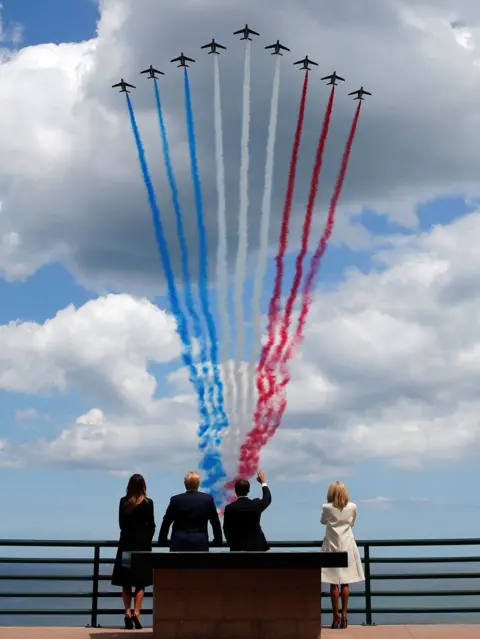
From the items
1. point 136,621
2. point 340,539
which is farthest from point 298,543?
point 136,621

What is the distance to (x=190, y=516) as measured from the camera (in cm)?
1190

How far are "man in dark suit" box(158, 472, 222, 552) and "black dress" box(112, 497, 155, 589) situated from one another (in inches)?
27.3

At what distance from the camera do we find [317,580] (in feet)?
37.1

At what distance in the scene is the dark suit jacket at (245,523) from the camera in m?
11.9

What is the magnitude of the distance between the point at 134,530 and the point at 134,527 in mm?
42

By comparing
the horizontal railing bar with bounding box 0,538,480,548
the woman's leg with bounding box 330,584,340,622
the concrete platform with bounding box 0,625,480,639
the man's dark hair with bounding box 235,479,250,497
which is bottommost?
the concrete platform with bounding box 0,625,480,639

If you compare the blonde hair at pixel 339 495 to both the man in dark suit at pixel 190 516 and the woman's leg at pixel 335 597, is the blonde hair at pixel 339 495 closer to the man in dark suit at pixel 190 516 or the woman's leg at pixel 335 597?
the woman's leg at pixel 335 597

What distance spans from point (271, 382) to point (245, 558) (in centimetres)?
1931

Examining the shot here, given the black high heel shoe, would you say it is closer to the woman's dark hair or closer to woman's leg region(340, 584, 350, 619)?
woman's leg region(340, 584, 350, 619)

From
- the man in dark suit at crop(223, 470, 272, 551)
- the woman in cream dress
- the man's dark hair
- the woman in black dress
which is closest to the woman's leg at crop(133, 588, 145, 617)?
the woman in black dress

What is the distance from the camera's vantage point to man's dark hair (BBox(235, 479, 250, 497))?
39.0 ft

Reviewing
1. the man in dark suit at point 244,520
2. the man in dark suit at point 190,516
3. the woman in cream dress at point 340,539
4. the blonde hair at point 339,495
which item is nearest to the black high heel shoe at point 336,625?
the woman in cream dress at point 340,539

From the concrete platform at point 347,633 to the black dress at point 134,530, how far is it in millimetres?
750

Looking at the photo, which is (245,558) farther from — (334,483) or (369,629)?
(369,629)
